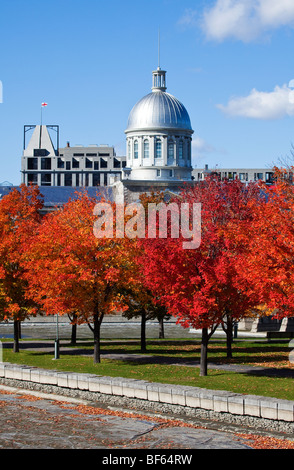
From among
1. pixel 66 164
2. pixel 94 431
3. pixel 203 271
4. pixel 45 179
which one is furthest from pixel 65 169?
pixel 94 431

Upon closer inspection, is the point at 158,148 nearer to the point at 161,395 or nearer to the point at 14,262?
the point at 14,262

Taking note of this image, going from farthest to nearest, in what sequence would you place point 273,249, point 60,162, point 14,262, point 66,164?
point 60,162 → point 66,164 → point 14,262 → point 273,249

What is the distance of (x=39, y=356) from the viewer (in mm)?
37062

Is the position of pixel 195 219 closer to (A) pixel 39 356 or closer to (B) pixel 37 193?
(A) pixel 39 356

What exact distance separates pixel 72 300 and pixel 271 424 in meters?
13.6

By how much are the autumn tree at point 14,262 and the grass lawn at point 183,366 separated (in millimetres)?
2322

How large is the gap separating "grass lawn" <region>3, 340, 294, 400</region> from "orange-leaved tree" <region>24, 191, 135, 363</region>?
2321mm

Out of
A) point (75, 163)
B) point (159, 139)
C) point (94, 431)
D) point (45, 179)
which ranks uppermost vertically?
point (75, 163)

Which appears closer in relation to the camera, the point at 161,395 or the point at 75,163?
the point at 161,395

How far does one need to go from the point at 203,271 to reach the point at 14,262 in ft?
46.6

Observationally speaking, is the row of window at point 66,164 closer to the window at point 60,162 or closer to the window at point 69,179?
the window at point 60,162

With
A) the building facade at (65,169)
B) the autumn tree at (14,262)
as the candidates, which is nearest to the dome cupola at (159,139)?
the building facade at (65,169)

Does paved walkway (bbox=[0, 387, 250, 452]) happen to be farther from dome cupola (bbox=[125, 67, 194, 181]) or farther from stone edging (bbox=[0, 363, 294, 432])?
dome cupola (bbox=[125, 67, 194, 181])

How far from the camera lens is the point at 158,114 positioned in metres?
125
